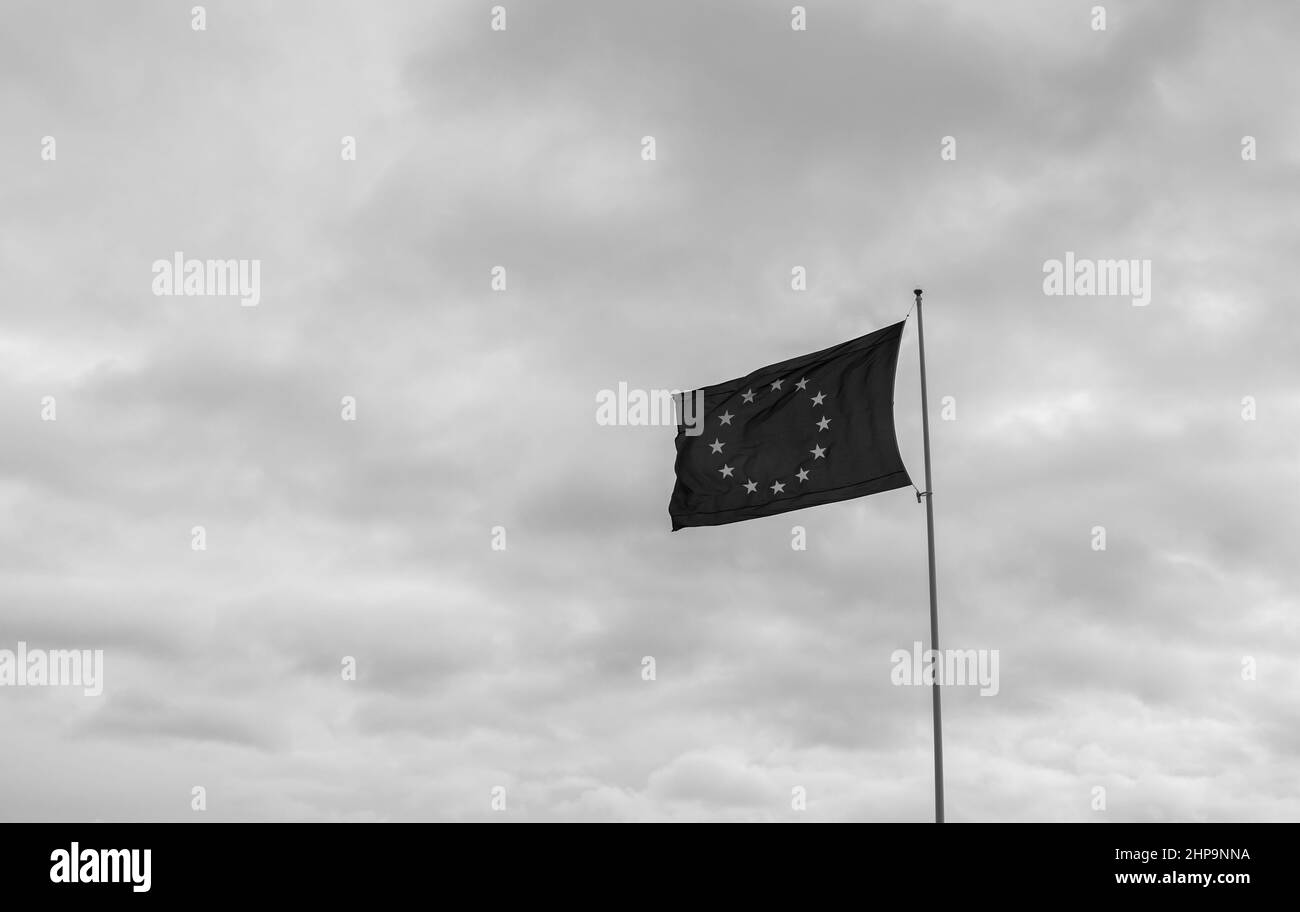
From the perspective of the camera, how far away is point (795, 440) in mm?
28547

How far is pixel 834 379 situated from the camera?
93.2ft

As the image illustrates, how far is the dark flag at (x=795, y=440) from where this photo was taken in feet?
90.9
